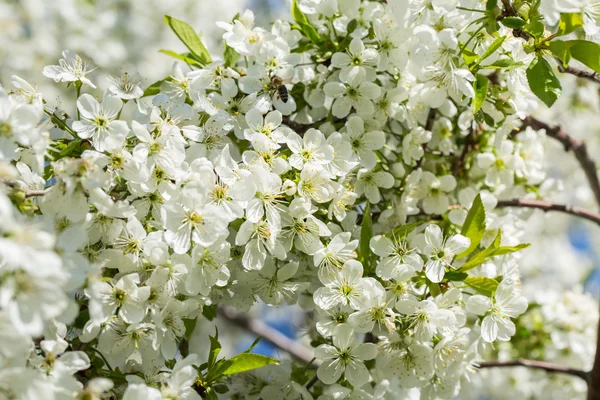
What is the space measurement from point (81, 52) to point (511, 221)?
11.2 ft

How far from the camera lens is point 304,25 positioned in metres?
1.95

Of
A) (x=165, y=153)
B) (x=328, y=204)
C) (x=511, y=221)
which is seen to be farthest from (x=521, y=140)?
(x=165, y=153)

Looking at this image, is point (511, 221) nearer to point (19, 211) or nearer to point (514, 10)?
point (514, 10)

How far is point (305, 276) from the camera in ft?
5.92

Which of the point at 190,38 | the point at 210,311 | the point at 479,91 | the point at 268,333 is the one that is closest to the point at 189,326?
the point at 210,311

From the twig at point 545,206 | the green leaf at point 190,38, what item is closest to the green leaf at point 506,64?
the twig at point 545,206

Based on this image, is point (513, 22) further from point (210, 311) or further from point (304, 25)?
point (210, 311)

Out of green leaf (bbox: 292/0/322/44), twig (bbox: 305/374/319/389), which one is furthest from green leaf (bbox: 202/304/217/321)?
green leaf (bbox: 292/0/322/44)

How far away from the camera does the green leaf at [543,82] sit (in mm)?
1566

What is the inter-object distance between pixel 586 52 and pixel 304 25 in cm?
80

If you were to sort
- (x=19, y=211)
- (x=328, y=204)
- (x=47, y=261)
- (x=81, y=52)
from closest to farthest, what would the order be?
(x=47, y=261), (x=19, y=211), (x=328, y=204), (x=81, y=52)

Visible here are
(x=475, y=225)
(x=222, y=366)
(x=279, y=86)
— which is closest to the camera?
(x=222, y=366)

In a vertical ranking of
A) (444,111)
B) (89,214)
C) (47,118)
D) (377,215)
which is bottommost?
(377,215)

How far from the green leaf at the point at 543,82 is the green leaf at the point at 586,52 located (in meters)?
0.07
